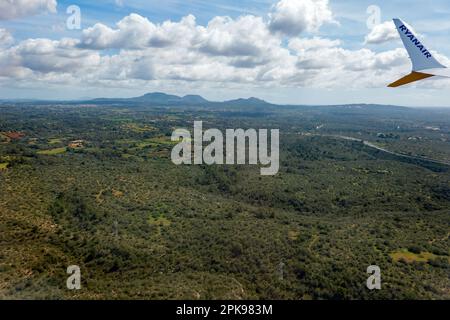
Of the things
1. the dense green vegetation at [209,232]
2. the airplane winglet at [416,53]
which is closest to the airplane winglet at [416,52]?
the airplane winglet at [416,53]

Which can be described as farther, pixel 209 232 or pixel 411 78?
pixel 209 232

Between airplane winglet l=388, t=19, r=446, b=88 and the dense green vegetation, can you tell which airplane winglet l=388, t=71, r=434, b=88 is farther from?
the dense green vegetation

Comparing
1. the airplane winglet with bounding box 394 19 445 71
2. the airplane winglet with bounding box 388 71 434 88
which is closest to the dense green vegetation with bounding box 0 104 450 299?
the airplane winglet with bounding box 388 71 434 88

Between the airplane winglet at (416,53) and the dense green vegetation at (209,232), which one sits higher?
the airplane winglet at (416,53)

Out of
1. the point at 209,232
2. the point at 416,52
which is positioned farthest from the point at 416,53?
the point at 209,232

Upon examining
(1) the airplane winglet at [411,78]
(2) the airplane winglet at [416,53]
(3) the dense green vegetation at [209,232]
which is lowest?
(3) the dense green vegetation at [209,232]

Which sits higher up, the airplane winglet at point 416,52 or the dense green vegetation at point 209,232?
the airplane winglet at point 416,52

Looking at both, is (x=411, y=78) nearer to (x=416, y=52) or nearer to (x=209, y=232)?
(x=416, y=52)

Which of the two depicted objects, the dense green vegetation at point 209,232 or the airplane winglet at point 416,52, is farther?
the dense green vegetation at point 209,232

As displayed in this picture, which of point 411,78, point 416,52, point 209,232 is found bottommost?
point 209,232

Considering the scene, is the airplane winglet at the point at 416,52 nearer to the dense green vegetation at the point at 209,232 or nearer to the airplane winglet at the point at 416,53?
the airplane winglet at the point at 416,53

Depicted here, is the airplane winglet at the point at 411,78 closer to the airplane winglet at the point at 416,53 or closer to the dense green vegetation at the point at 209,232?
the airplane winglet at the point at 416,53

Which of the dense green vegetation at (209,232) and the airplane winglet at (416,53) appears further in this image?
the dense green vegetation at (209,232)
